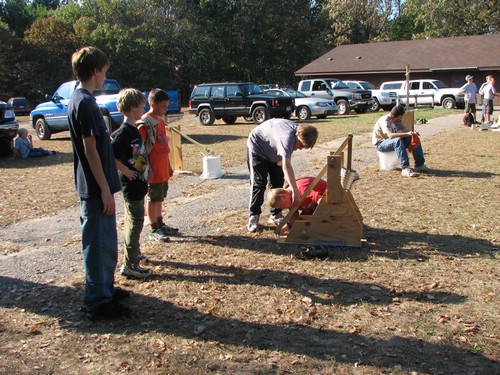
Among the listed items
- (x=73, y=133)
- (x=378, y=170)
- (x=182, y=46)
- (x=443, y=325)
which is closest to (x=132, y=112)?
(x=73, y=133)

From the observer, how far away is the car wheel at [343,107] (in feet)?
86.6

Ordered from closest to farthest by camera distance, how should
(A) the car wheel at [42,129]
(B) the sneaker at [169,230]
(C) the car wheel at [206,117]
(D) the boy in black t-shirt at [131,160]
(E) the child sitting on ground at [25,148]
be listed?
(D) the boy in black t-shirt at [131,160] → (B) the sneaker at [169,230] → (E) the child sitting on ground at [25,148] → (A) the car wheel at [42,129] → (C) the car wheel at [206,117]

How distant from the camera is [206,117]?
878 inches

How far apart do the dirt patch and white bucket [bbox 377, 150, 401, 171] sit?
11.0 ft

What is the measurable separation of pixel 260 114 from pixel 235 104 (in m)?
1.22

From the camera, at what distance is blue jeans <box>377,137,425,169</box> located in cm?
919

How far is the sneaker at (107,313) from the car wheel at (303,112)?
2062 cm

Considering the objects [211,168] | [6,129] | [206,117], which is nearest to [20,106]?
[206,117]

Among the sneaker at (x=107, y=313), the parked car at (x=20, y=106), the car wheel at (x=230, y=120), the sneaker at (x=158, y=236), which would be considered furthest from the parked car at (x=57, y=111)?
the parked car at (x=20, y=106)

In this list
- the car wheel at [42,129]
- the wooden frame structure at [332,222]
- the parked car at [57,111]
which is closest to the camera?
the wooden frame structure at [332,222]

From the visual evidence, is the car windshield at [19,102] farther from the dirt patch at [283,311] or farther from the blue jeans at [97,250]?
the blue jeans at [97,250]

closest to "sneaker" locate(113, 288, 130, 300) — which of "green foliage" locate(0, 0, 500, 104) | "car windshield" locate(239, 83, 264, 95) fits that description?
"car windshield" locate(239, 83, 264, 95)

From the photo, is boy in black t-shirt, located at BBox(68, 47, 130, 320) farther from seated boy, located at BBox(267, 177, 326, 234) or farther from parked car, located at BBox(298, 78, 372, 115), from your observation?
parked car, located at BBox(298, 78, 372, 115)

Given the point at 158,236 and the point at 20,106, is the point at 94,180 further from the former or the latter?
the point at 20,106
